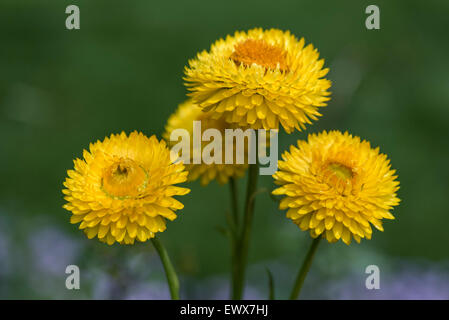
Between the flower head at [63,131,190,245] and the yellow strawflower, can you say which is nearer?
the flower head at [63,131,190,245]

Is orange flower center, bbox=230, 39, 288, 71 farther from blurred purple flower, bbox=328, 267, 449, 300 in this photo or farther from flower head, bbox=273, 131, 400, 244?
blurred purple flower, bbox=328, 267, 449, 300

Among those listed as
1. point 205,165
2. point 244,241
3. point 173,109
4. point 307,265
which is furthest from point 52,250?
point 307,265

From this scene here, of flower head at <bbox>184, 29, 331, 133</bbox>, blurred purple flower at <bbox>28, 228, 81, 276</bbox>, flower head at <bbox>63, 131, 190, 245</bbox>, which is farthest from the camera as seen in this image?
blurred purple flower at <bbox>28, 228, 81, 276</bbox>

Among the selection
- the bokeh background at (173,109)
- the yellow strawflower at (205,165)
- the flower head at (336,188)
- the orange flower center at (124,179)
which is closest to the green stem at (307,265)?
the flower head at (336,188)

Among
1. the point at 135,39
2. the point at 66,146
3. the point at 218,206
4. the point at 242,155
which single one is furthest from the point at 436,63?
the point at 242,155

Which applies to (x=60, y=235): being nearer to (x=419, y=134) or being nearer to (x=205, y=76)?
(x=205, y=76)

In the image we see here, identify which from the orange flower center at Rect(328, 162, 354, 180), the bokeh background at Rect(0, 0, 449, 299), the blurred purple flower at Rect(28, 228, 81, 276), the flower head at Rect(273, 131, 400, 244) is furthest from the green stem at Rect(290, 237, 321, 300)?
the blurred purple flower at Rect(28, 228, 81, 276)

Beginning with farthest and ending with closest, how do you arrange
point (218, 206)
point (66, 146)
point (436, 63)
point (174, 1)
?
point (174, 1) < point (436, 63) < point (66, 146) < point (218, 206)
